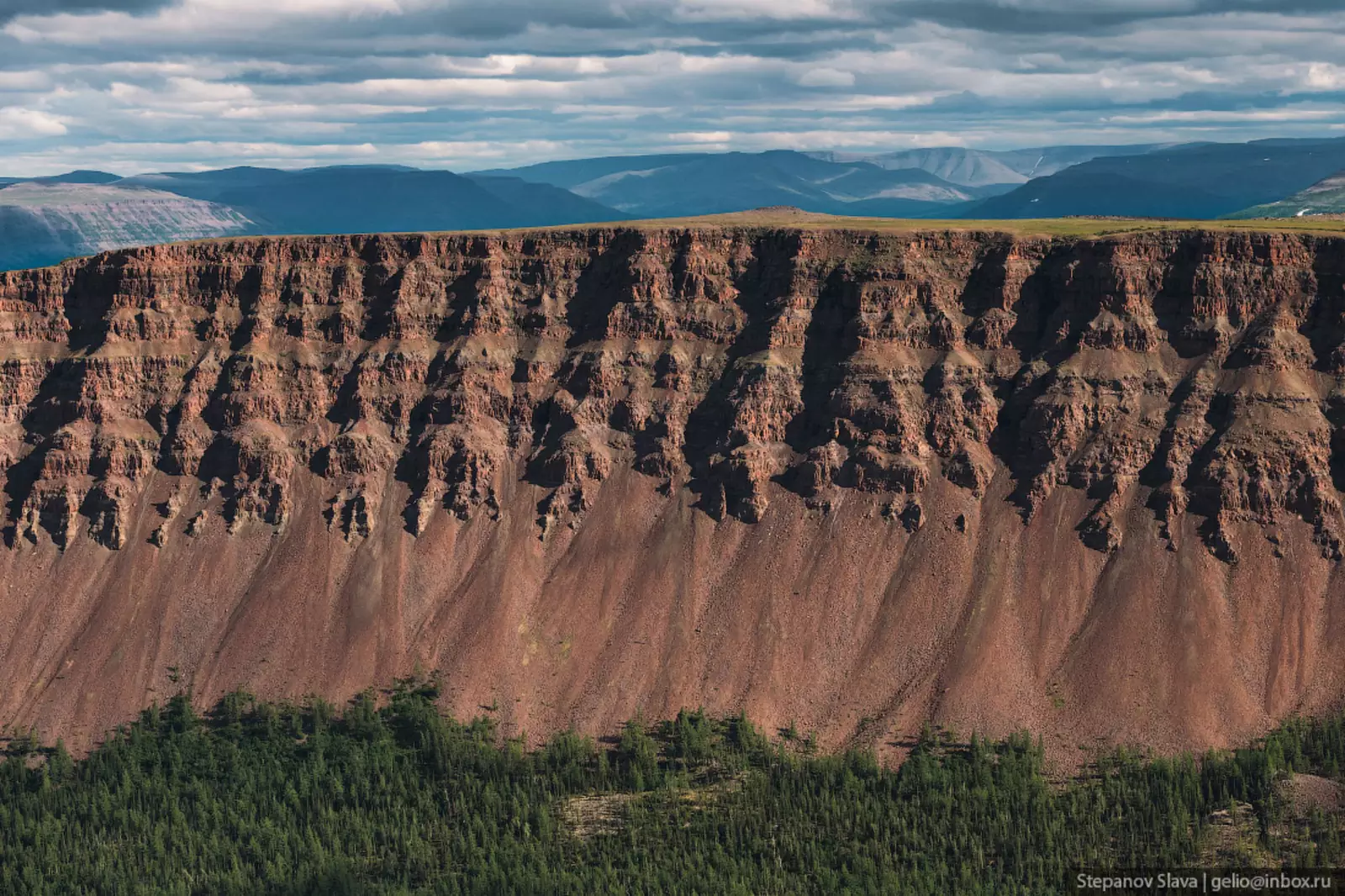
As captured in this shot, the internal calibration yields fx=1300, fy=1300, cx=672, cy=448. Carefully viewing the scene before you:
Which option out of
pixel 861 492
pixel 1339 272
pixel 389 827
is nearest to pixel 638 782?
pixel 389 827


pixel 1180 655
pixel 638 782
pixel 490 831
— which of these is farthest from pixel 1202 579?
pixel 490 831

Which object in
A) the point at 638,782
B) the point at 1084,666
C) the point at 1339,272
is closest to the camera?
the point at 638,782

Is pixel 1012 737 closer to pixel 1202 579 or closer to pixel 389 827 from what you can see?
pixel 1202 579

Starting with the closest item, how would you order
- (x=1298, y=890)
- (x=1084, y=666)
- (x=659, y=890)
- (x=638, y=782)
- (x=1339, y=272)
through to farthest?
(x=1298, y=890), (x=659, y=890), (x=638, y=782), (x=1084, y=666), (x=1339, y=272)

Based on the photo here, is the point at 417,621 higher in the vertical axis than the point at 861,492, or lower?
lower

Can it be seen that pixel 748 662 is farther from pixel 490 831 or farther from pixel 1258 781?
pixel 1258 781

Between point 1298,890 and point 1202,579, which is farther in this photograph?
point 1202,579

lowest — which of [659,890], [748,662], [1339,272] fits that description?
[659,890]
